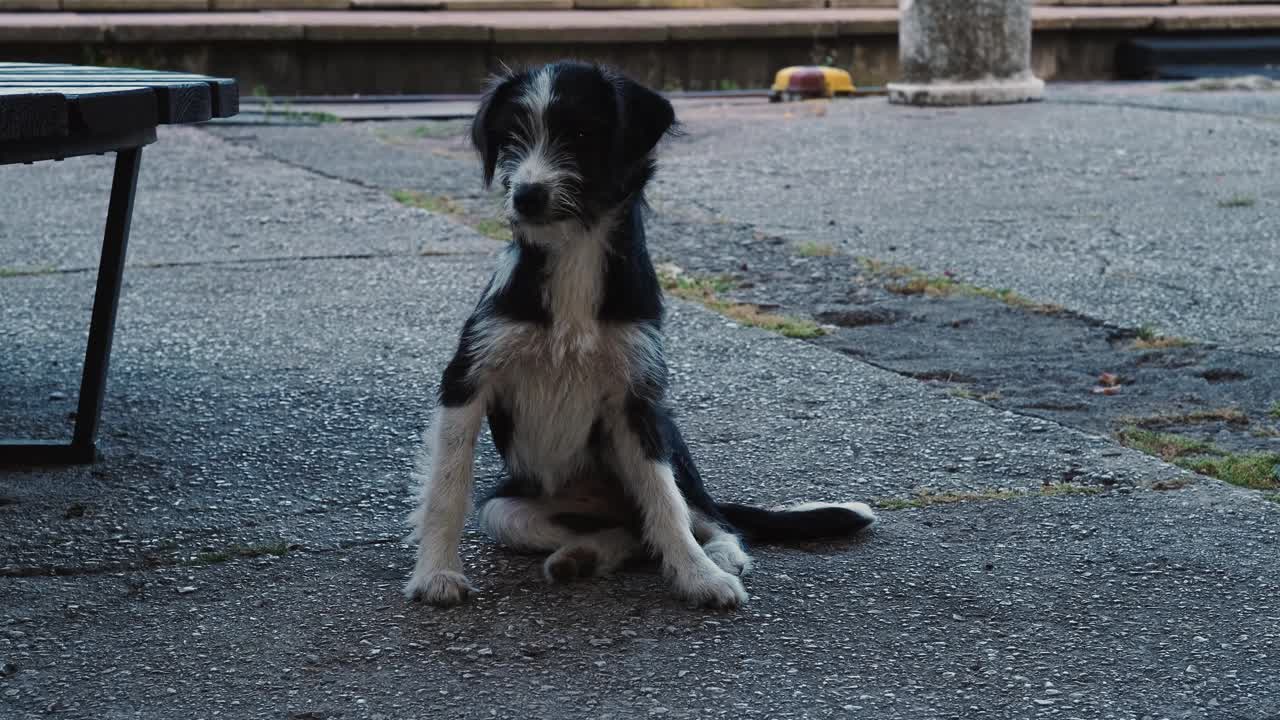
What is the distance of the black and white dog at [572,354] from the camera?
3.12 meters

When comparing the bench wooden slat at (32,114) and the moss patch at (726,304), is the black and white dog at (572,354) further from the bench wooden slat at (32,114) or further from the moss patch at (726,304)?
the moss patch at (726,304)

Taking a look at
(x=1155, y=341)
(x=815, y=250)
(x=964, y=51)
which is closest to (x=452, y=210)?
(x=815, y=250)

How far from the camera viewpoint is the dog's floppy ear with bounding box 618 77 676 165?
318cm

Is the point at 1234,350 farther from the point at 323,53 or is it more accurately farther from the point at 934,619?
the point at 323,53

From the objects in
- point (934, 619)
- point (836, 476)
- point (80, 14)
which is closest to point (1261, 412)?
point (836, 476)

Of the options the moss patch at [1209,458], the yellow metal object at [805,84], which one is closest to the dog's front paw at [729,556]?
the moss patch at [1209,458]

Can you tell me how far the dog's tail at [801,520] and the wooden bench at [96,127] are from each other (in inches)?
62.1

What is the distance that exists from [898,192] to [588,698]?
5878 mm

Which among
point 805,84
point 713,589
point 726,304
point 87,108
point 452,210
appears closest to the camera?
point 713,589

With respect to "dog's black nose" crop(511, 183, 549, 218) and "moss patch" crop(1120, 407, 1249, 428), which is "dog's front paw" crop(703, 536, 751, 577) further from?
"moss patch" crop(1120, 407, 1249, 428)

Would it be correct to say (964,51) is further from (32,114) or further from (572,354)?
(32,114)

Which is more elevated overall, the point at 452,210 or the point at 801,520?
the point at 452,210

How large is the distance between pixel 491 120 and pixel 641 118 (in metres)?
0.30

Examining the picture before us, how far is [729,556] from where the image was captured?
333 cm
